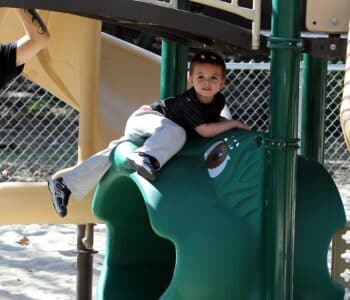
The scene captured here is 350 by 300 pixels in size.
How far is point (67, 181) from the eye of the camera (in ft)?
12.3

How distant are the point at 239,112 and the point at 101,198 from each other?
6.80 metres

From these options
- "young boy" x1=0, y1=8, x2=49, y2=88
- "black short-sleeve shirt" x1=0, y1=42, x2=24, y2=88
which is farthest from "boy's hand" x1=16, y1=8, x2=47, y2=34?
"black short-sleeve shirt" x1=0, y1=42, x2=24, y2=88

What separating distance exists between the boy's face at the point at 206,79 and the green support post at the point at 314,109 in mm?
573

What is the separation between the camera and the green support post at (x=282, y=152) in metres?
3.16

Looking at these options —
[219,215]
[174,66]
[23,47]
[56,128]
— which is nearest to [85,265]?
[174,66]

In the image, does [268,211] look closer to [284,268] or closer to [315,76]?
[284,268]

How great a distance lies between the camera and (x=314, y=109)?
4012 mm

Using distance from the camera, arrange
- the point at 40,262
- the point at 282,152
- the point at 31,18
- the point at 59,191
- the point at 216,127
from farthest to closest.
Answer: the point at 40,262
the point at 31,18
the point at 59,191
the point at 216,127
the point at 282,152

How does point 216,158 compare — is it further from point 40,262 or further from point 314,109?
point 40,262

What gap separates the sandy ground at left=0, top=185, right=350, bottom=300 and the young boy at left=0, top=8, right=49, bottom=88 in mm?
1514

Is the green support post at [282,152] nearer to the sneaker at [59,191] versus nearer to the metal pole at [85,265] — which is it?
the sneaker at [59,191]

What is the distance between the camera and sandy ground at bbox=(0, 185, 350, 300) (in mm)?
5191

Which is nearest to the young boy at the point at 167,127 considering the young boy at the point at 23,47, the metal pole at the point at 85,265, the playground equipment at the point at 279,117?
the playground equipment at the point at 279,117

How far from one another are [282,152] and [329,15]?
0.51m
